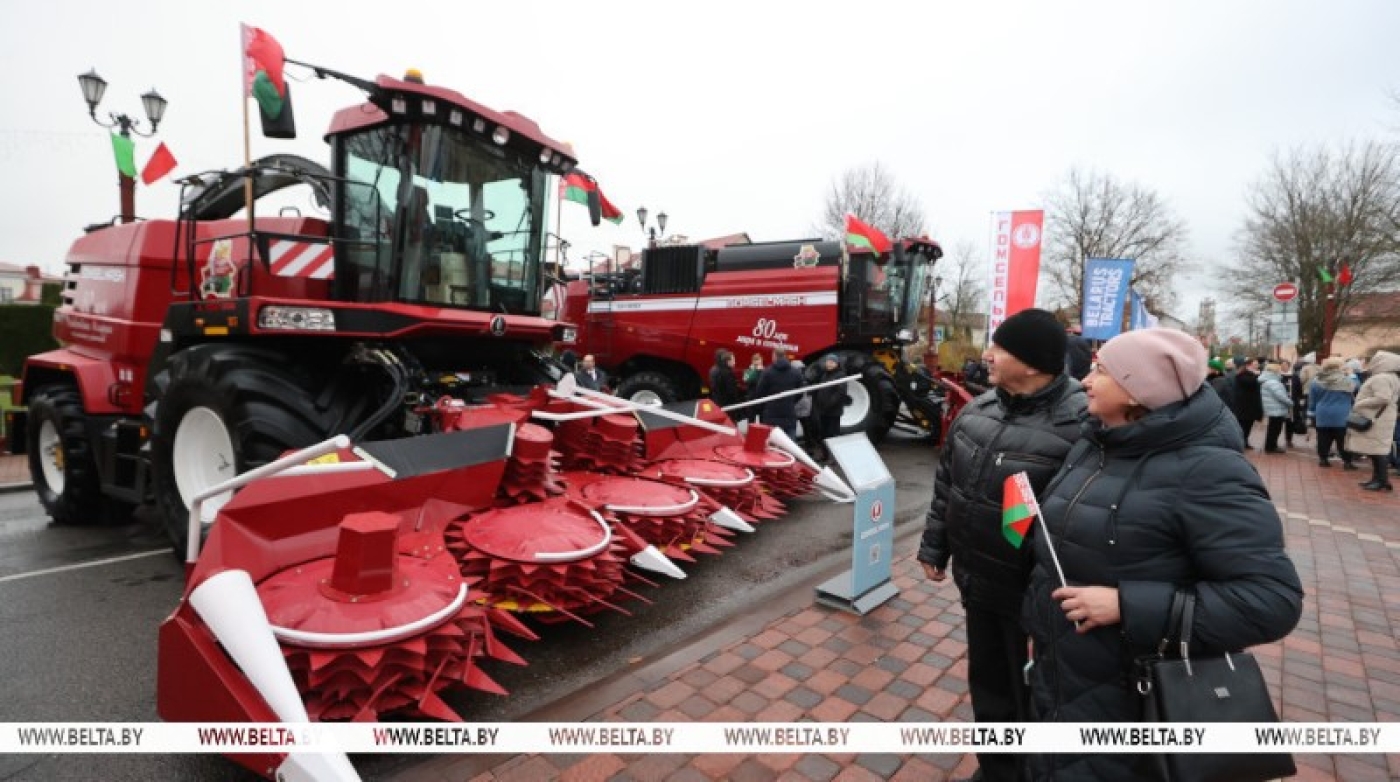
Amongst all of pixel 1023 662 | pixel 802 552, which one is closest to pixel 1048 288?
pixel 802 552

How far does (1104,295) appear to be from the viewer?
546 inches

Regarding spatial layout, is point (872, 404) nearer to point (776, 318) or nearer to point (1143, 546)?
point (776, 318)

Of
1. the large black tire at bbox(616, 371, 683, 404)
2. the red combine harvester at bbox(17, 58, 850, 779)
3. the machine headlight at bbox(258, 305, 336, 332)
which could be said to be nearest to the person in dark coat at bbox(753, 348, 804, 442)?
the red combine harvester at bbox(17, 58, 850, 779)

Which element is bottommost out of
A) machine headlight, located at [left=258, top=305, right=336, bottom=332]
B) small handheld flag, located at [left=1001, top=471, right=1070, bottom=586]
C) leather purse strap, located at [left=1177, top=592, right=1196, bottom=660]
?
leather purse strap, located at [left=1177, top=592, right=1196, bottom=660]

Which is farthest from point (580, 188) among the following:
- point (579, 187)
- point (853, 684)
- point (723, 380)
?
point (853, 684)

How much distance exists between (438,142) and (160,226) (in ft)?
10.9

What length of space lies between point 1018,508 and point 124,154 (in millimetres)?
8509

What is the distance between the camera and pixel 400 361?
410 centimetres

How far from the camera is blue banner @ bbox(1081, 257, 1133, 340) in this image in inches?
539

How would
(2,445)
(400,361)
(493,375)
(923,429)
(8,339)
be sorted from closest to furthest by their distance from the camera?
(400,361) < (493,375) < (2,445) < (923,429) < (8,339)

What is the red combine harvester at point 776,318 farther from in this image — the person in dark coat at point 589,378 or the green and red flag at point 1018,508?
the green and red flag at point 1018,508

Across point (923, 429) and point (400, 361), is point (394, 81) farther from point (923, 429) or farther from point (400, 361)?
point (923, 429)

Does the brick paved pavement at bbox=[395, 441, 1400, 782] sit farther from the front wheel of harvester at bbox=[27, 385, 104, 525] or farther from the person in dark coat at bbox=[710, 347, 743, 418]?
the front wheel of harvester at bbox=[27, 385, 104, 525]

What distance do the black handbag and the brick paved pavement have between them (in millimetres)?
1149
